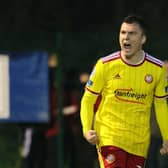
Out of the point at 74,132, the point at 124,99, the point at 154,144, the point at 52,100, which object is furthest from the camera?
the point at 74,132

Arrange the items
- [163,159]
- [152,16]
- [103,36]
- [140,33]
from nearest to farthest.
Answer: [140,33]
[163,159]
[103,36]
[152,16]

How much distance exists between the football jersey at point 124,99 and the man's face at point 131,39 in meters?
0.13

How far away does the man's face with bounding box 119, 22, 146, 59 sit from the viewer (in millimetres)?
7152

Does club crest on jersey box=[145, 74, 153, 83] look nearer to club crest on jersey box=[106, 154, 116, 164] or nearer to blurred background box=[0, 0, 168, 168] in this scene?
club crest on jersey box=[106, 154, 116, 164]

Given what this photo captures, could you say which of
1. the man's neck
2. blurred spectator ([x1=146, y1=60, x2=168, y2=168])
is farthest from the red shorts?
blurred spectator ([x1=146, y1=60, x2=168, y2=168])

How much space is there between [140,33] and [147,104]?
2.14ft

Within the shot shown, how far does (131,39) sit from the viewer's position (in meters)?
7.15

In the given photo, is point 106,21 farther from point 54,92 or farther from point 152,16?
point 54,92

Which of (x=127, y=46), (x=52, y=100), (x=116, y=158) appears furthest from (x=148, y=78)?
(x=52, y=100)

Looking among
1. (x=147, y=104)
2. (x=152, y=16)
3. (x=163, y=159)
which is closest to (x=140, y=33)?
(x=147, y=104)

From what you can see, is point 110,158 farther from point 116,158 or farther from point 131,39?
point 131,39

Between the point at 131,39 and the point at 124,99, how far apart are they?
55 centimetres

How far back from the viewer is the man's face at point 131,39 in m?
7.15

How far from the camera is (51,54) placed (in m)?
11.0
